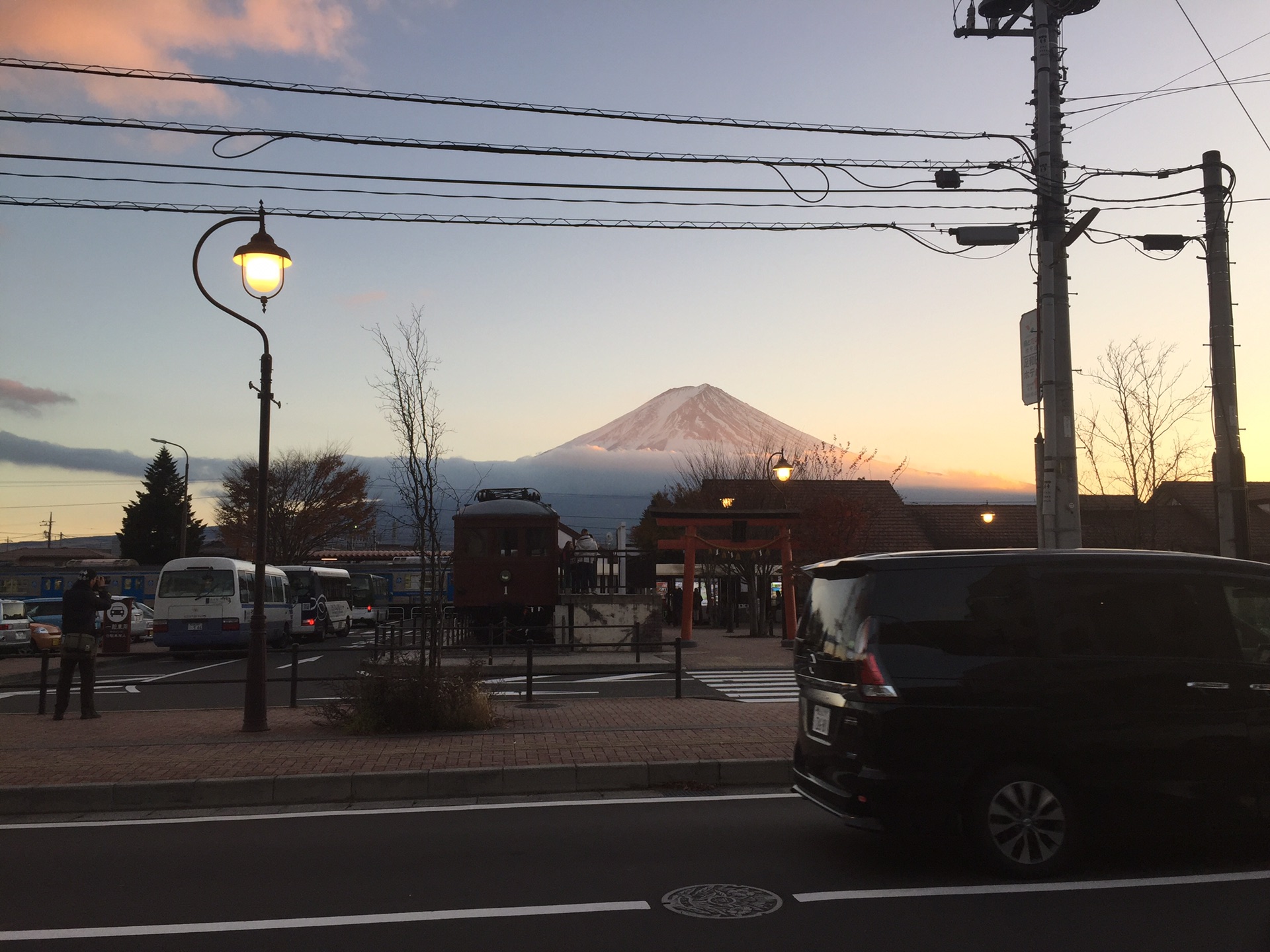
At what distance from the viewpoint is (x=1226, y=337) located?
1262 cm

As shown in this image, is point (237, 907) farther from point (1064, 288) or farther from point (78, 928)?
point (1064, 288)

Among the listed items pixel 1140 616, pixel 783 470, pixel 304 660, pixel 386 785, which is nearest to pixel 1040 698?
pixel 1140 616

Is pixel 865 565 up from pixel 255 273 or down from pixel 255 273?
down

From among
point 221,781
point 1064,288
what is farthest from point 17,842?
point 1064,288

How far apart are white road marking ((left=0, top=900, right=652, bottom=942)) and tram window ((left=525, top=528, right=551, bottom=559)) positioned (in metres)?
21.6

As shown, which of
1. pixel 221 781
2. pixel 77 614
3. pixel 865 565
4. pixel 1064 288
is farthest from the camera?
pixel 77 614

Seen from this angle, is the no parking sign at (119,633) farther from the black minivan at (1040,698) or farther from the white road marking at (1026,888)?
the white road marking at (1026,888)

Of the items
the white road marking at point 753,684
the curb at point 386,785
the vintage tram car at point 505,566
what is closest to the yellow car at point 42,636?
the vintage tram car at point 505,566

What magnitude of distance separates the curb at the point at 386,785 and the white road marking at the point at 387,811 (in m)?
0.39

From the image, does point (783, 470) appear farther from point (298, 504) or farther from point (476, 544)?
point (298, 504)

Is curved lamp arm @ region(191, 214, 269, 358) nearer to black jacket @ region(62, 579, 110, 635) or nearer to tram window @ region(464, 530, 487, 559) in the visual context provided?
black jacket @ region(62, 579, 110, 635)

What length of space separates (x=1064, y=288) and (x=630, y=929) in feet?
33.9

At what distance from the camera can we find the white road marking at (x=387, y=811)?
7.79 meters

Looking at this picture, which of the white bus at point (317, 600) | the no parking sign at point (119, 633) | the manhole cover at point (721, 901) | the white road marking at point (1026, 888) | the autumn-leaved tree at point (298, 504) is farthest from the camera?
the autumn-leaved tree at point (298, 504)
